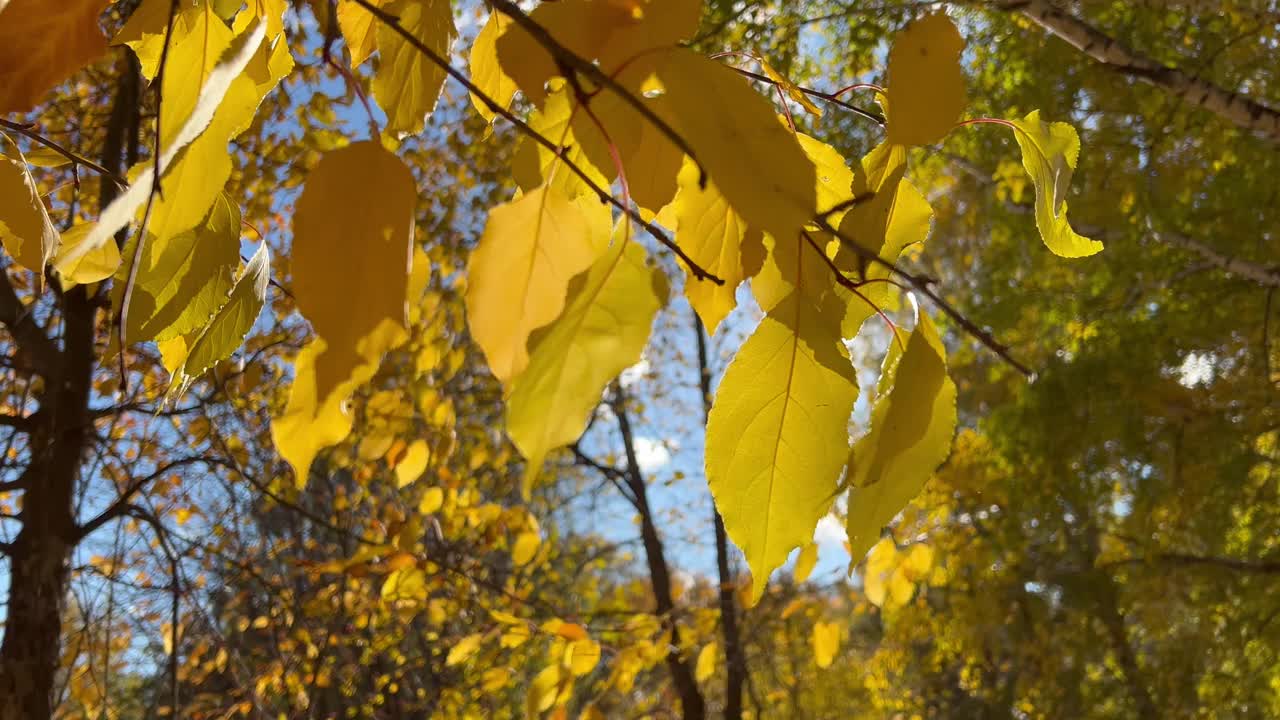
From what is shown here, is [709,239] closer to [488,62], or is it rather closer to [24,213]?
[488,62]

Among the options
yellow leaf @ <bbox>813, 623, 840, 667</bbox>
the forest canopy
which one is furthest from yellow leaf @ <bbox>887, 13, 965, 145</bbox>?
yellow leaf @ <bbox>813, 623, 840, 667</bbox>

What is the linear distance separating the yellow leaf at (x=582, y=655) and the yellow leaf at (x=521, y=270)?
130 cm

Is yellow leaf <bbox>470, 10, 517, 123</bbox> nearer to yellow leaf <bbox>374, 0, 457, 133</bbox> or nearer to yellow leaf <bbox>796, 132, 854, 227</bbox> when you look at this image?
yellow leaf <bbox>374, 0, 457, 133</bbox>

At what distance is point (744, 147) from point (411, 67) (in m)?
0.21

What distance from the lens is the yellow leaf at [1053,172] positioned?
0.35m

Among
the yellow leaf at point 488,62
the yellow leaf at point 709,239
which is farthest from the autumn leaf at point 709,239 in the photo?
the yellow leaf at point 488,62

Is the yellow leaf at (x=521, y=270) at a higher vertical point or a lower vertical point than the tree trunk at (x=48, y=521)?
lower

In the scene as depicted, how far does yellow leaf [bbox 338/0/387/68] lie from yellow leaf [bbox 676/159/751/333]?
17cm

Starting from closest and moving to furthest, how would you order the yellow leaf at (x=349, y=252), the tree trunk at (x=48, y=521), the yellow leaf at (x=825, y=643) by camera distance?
1. the yellow leaf at (x=349, y=252)
2. the tree trunk at (x=48, y=521)
3. the yellow leaf at (x=825, y=643)

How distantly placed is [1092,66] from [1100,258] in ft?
2.27

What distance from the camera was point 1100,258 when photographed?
309cm

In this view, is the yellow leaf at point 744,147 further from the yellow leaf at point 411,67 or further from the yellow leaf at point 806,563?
the yellow leaf at point 806,563

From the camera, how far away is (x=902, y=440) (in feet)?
0.83

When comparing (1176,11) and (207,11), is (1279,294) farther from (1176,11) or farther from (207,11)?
(207,11)
